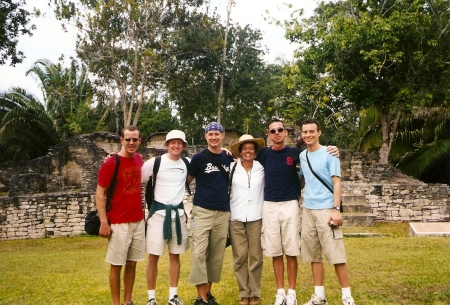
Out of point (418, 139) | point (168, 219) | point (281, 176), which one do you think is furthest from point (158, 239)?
point (418, 139)

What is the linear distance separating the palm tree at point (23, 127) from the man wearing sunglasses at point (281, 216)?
19.4 metres

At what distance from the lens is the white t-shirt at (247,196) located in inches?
165

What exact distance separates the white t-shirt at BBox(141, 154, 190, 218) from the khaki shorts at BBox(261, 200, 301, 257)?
86cm

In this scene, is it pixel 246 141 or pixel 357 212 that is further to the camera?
pixel 357 212

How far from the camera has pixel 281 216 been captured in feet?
13.4

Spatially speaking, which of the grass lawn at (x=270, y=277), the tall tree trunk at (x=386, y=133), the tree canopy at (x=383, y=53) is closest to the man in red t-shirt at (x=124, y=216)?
the grass lawn at (x=270, y=277)

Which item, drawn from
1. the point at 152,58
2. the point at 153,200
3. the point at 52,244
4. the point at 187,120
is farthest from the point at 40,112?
the point at 153,200

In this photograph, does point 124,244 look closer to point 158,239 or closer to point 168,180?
point 158,239

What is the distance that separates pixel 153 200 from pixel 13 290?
2.81 m

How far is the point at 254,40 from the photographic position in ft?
93.7

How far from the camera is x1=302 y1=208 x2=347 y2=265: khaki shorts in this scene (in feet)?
12.8

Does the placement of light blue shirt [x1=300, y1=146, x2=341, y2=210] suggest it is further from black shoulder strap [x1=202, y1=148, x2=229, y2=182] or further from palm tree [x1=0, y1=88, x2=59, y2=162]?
palm tree [x1=0, y1=88, x2=59, y2=162]

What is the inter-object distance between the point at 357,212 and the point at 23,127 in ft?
56.4

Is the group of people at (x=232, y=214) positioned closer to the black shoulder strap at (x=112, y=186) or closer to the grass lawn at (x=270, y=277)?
the black shoulder strap at (x=112, y=186)
